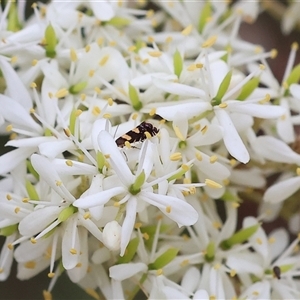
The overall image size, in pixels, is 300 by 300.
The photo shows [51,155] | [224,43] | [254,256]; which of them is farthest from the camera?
[224,43]

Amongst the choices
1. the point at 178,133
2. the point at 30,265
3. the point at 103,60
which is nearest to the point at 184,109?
the point at 178,133

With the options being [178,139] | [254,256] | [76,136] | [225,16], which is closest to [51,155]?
[76,136]

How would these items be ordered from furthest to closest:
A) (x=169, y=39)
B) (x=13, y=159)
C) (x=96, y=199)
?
(x=169, y=39), (x=13, y=159), (x=96, y=199)

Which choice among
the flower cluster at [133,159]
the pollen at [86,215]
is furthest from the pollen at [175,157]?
the pollen at [86,215]

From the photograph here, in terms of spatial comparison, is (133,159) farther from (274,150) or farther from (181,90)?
(274,150)

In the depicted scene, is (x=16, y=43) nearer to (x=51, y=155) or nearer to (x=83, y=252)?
(x=51, y=155)

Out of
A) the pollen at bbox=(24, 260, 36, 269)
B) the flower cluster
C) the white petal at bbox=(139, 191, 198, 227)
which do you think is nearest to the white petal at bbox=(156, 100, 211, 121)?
the flower cluster

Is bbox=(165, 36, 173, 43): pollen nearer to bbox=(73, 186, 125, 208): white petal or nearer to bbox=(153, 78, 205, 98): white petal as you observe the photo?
bbox=(153, 78, 205, 98): white petal

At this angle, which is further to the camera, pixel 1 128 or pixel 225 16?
pixel 225 16
